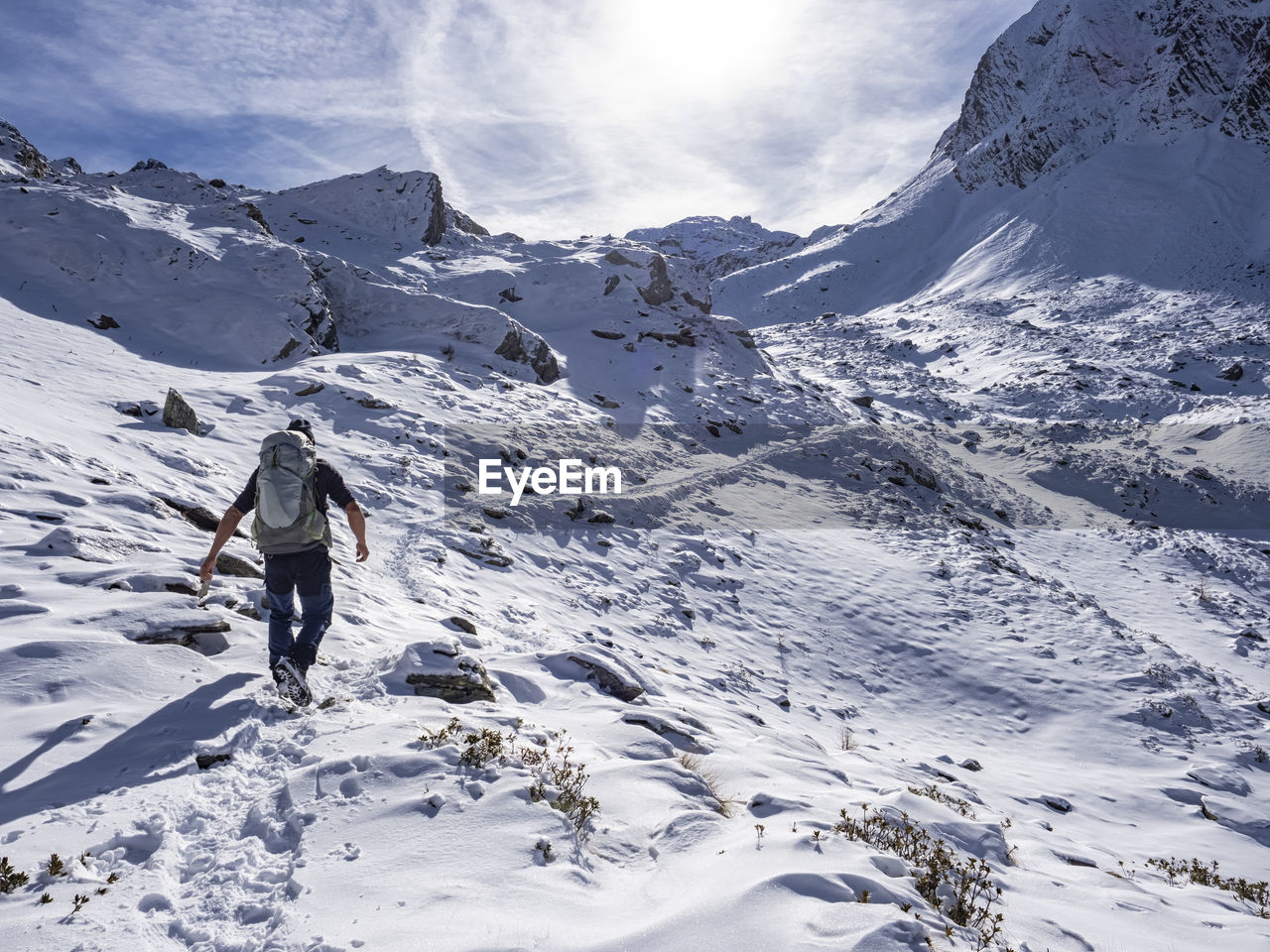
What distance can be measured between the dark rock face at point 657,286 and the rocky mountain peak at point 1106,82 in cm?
5159

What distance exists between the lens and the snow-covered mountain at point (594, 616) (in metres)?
3.39

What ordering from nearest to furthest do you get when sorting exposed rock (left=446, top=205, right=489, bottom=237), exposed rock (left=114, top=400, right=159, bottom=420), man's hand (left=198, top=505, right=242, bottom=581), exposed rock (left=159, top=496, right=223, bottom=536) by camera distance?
1. man's hand (left=198, top=505, right=242, bottom=581)
2. exposed rock (left=159, top=496, right=223, bottom=536)
3. exposed rock (left=114, top=400, right=159, bottom=420)
4. exposed rock (left=446, top=205, right=489, bottom=237)

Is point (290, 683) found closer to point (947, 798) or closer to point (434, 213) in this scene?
point (947, 798)

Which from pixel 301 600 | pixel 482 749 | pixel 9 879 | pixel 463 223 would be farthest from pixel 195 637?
pixel 463 223

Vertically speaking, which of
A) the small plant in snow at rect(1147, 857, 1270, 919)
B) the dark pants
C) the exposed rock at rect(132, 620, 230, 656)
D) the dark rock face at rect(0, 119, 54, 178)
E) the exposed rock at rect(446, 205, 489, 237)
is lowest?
the small plant in snow at rect(1147, 857, 1270, 919)

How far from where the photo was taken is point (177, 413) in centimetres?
1139

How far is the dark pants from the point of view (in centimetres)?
509

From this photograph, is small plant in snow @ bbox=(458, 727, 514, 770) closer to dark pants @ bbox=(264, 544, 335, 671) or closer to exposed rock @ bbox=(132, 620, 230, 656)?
dark pants @ bbox=(264, 544, 335, 671)

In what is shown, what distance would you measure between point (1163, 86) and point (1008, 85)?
2057 centimetres

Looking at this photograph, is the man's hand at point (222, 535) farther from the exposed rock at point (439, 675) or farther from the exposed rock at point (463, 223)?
the exposed rock at point (463, 223)

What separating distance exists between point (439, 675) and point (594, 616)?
4.90 metres

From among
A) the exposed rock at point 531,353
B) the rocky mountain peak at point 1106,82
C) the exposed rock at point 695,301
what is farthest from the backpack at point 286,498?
the rocky mountain peak at point 1106,82

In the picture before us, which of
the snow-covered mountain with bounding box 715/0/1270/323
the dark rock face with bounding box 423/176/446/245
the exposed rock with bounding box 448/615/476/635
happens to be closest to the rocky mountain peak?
the snow-covered mountain with bounding box 715/0/1270/323

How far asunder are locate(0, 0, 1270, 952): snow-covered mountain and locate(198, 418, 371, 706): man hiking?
38 centimetres
